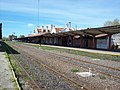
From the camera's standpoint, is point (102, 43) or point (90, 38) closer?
point (102, 43)

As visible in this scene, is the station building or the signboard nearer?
the station building

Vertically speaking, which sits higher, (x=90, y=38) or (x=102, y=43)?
(x=90, y=38)

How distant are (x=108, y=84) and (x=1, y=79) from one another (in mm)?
4915

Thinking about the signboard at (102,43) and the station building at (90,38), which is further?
the signboard at (102,43)

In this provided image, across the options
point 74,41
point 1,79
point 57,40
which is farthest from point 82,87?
point 57,40

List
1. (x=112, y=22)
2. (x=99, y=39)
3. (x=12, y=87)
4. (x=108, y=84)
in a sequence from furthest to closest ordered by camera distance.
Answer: (x=112, y=22), (x=99, y=39), (x=108, y=84), (x=12, y=87)

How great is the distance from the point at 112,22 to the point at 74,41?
40269 mm

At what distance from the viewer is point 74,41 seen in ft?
200

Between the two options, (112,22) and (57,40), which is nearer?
(57,40)

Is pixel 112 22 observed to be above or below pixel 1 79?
above

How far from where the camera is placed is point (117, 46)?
4759 cm

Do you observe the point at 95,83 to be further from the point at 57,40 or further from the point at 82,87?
the point at 57,40

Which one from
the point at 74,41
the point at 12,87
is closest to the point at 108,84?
the point at 12,87

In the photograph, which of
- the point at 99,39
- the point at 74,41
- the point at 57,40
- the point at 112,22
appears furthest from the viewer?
the point at 112,22
